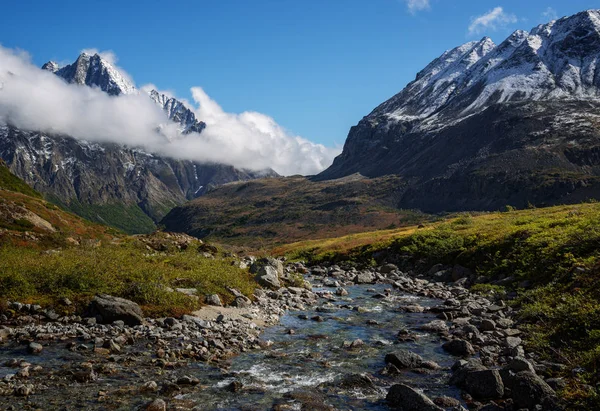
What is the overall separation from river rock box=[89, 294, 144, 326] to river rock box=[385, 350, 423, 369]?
41.8 ft

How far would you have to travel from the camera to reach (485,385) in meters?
14.5

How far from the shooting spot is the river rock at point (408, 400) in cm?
1339

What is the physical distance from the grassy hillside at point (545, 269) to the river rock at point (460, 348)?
2.55 m

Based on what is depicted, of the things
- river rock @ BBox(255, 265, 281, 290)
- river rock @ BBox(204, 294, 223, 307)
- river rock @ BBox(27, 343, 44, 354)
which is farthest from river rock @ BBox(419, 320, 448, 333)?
river rock @ BBox(27, 343, 44, 354)

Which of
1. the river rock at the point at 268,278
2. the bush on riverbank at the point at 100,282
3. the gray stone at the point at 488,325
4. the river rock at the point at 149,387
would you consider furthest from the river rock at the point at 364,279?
the river rock at the point at 149,387

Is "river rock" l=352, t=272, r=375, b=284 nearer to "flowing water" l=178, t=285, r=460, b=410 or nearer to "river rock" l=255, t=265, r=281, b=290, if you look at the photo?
"river rock" l=255, t=265, r=281, b=290

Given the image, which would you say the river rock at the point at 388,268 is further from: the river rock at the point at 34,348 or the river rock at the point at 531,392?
the river rock at the point at 34,348

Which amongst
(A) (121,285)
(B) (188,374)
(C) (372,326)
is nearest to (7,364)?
(B) (188,374)

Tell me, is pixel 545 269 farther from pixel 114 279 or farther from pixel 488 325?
pixel 114 279

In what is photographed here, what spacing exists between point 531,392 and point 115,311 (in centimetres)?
1890

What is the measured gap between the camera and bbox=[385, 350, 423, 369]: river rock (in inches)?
713

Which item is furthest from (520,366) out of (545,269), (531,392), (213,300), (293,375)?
(213,300)

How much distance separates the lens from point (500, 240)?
140ft

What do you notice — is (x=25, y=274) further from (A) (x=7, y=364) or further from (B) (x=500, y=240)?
(B) (x=500, y=240)
